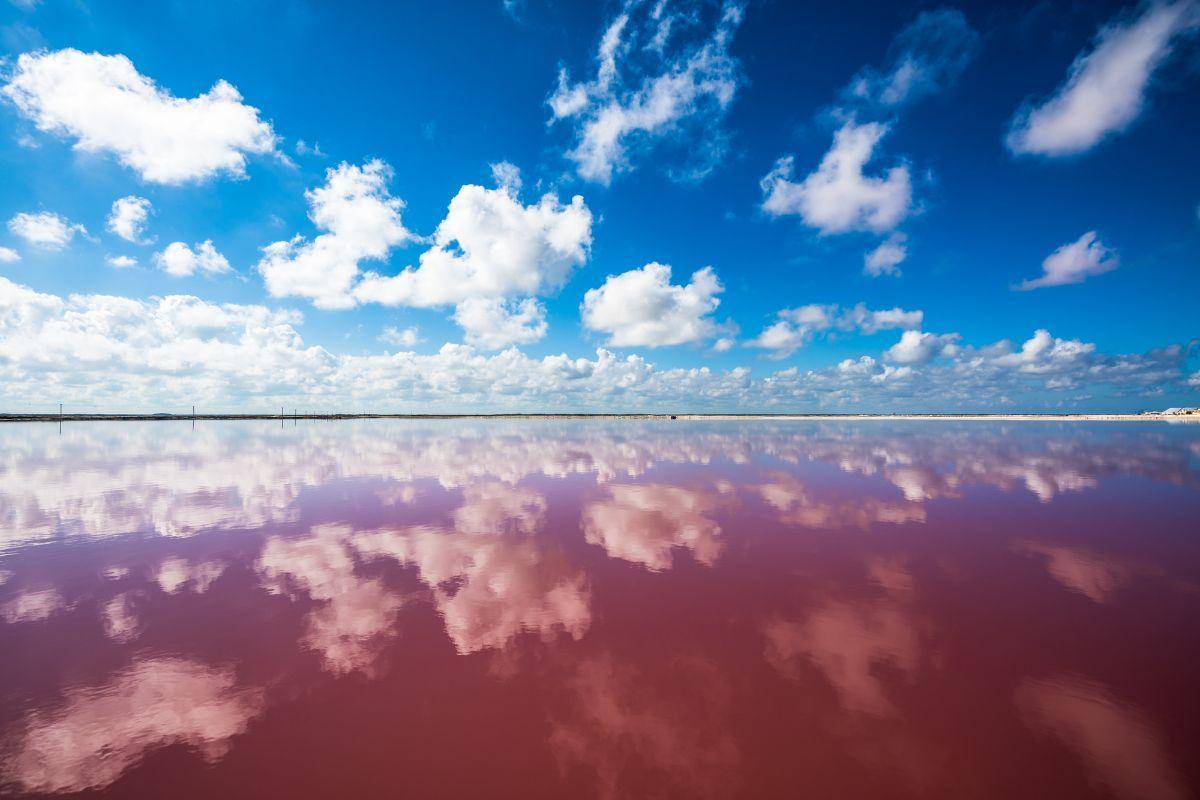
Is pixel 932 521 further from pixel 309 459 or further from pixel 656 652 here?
pixel 309 459

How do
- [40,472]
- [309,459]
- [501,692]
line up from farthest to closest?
[309,459]
[40,472]
[501,692]

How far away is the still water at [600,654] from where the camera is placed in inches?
201

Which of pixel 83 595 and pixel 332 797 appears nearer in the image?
pixel 332 797

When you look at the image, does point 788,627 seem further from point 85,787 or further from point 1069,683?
point 85,787

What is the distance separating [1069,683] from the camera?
21.7ft

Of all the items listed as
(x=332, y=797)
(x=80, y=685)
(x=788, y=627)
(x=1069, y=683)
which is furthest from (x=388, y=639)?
(x=1069, y=683)

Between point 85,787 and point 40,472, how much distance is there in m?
35.2

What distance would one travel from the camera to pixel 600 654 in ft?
24.1

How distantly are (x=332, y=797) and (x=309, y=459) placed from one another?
34.3 metres

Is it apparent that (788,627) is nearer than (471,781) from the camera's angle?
No

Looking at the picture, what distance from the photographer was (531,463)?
31469 mm

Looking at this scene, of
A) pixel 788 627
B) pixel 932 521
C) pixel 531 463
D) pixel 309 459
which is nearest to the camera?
pixel 788 627

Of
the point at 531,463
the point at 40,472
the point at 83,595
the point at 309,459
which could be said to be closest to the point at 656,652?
the point at 83,595

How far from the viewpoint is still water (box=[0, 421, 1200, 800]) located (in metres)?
5.11
